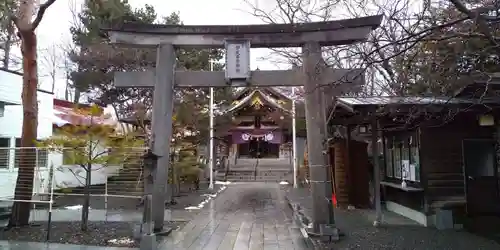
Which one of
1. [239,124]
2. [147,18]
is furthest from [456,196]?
[239,124]

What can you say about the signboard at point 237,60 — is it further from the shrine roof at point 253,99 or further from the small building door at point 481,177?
the shrine roof at point 253,99

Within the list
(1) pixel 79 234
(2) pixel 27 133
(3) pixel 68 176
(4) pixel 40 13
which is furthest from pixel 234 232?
(3) pixel 68 176

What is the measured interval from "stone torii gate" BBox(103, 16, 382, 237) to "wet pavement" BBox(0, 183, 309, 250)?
811 millimetres

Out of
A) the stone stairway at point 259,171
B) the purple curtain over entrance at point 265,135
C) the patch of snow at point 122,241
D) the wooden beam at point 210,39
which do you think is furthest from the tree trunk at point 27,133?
the purple curtain over entrance at point 265,135

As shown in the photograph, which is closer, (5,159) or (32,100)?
(32,100)

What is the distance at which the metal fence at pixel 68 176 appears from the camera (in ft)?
31.4

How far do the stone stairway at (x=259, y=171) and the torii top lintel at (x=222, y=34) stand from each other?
19.9m

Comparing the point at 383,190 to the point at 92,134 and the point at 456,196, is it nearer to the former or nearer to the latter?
the point at 456,196

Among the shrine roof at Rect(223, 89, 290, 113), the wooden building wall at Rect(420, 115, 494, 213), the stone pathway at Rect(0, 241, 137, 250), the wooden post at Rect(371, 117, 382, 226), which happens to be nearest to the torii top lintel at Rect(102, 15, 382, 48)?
the wooden post at Rect(371, 117, 382, 226)

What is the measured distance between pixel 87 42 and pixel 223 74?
543 inches

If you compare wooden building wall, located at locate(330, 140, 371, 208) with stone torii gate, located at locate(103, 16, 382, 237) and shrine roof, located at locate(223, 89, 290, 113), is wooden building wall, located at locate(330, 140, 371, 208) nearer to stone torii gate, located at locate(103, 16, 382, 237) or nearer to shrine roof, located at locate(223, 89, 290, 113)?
stone torii gate, located at locate(103, 16, 382, 237)

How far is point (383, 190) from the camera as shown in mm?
13461

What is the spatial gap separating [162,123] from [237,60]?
231 centimetres

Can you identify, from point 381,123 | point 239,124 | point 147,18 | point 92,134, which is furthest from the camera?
point 239,124
